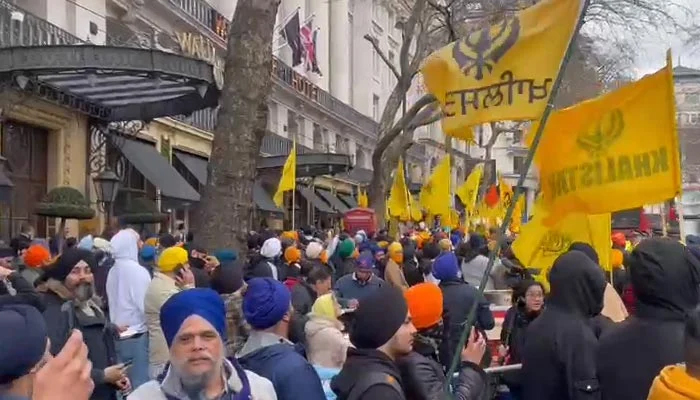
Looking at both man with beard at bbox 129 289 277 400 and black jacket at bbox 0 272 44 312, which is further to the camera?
black jacket at bbox 0 272 44 312

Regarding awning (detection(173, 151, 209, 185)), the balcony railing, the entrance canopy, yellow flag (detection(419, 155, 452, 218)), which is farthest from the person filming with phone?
awning (detection(173, 151, 209, 185))

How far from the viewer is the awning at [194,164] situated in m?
27.1

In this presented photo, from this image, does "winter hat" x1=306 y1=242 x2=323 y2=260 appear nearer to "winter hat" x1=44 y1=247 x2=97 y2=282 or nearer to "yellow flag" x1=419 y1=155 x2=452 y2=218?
"winter hat" x1=44 y1=247 x2=97 y2=282

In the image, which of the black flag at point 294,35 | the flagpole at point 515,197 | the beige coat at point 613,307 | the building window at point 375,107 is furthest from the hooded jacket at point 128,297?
the building window at point 375,107

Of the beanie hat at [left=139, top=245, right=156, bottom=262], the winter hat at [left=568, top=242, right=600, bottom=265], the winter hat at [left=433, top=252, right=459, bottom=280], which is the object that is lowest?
Result: the winter hat at [left=433, top=252, right=459, bottom=280]

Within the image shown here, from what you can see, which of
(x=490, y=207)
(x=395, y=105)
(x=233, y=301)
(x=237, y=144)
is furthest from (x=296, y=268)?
(x=490, y=207)

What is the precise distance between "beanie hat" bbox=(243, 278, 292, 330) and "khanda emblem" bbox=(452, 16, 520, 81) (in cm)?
211

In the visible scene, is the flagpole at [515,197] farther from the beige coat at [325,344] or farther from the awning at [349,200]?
the awning at [349,200]

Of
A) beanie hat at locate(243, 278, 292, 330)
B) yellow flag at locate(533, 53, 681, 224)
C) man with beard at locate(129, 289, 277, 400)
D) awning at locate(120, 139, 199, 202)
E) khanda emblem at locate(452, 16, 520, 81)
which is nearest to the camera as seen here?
man with beard at locate(129, 289, 277, 400)

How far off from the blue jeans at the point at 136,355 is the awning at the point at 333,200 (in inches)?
1361

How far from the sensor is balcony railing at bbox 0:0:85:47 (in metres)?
16.0

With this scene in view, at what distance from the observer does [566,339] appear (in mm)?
4727

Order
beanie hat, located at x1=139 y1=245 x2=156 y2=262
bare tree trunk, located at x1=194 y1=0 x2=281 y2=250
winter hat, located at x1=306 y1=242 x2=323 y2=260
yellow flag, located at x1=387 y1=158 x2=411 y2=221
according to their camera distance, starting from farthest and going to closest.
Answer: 1. yellow flag, located at x1=387 y1=158 x2=411 y2=221
2. winter hat, located at x1=306 y1=242 x2=323 y2=260
3. bare tree trunk, located at x1=194 y1=0 x2=281 y2=250
4. beanie hat, located at x1=139 y1=245 x2=156 y2=262

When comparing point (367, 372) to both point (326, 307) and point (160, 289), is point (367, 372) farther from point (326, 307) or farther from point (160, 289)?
point (160, 289)
